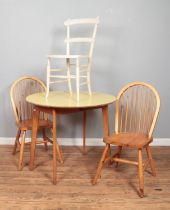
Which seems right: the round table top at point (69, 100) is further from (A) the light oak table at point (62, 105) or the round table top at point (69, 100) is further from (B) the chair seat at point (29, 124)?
(B) the chair seat at point (29, 124)

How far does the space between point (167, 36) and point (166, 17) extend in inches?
8.2

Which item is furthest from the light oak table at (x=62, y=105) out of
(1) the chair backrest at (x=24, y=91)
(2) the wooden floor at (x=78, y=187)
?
(1) the chair backrest at (x=24, y=91)

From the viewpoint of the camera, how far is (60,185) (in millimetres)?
2871

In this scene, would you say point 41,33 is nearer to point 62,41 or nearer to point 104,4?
point 62,41

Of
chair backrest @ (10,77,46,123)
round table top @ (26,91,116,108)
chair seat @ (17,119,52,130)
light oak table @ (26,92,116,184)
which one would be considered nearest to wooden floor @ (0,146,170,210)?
light oak table @ (26,92,116,184)

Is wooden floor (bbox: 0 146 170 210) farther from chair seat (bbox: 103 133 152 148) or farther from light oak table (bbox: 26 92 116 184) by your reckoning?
chair seat (bbox: 103 133 152 148)

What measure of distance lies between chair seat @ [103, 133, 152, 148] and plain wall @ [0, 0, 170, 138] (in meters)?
0.99

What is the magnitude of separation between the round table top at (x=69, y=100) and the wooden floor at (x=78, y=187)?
68 centimetres

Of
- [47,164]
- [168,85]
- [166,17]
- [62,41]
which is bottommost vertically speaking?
[47,164]

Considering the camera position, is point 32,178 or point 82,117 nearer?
point 32,178

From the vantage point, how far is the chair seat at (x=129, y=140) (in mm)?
2705

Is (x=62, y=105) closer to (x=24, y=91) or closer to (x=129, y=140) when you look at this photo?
(x=129, y=140)

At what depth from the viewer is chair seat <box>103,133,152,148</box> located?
2.71m

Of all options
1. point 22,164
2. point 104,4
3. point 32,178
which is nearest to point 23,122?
point 22,164
